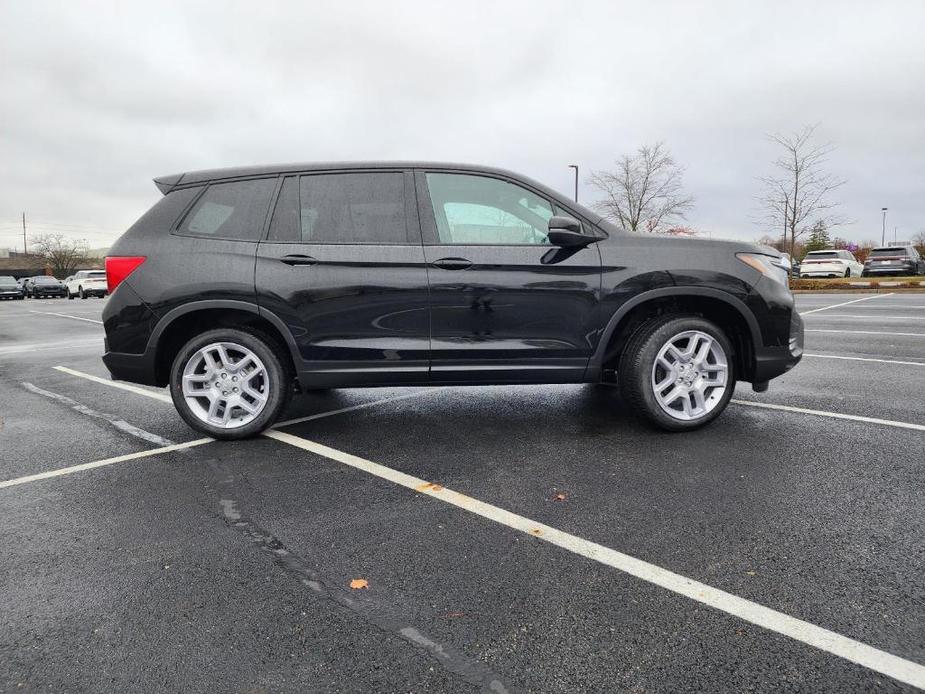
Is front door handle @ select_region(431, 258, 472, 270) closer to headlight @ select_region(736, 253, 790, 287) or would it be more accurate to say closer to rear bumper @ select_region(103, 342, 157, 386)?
headlight @ select_region(736, 253, 790, 287)

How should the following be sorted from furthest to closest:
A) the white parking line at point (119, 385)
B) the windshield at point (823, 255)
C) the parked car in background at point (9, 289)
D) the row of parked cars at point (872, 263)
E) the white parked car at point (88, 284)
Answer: the parked car in background at point (9, 289) < the white parked car at point (88, 284) < the windshield at point (823, 255) < the row of parked cars at point (872, 263) < the white parking line at point (119, 385)

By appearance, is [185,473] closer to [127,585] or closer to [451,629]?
[127,585]

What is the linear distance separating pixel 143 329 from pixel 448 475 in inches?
90.6

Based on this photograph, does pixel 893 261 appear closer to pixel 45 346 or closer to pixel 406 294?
pixel 406 294

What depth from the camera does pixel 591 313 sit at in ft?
13.3

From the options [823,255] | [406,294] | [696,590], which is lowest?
[696,590]

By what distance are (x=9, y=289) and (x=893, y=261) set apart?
45145 millimetres

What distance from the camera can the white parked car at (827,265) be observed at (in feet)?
86.6

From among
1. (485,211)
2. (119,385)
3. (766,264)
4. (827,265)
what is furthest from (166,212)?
(827,265)

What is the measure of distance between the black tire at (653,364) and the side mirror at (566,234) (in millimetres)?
774

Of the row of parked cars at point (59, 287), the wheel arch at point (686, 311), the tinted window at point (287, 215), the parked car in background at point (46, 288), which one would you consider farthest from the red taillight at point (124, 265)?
the parked car in background at point (46, 288)

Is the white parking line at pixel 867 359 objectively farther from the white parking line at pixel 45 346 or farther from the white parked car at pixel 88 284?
the white parked car at pixel 88 284

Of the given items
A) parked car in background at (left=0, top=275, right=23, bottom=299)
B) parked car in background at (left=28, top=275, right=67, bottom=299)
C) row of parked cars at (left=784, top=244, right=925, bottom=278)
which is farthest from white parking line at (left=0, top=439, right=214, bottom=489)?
parked car in background at (left=0, top=275, right=23, bottom=299)

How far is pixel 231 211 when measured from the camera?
13.4ft
